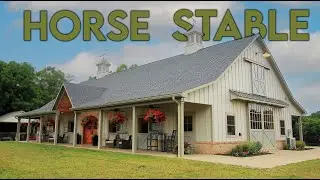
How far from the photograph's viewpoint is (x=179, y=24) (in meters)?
13.4

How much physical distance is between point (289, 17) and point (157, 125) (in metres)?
7.52

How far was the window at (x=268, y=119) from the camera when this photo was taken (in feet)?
56.5

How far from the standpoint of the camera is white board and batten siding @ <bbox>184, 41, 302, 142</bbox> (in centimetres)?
1394

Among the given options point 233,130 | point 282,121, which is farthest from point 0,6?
point 282,121

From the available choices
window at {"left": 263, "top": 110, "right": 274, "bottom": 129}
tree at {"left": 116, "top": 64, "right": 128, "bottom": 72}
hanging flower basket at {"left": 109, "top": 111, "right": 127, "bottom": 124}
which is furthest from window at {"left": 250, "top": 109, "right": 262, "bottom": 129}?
tree at {"left": 116, "top": 64, "right": 128, "bottom": 72}

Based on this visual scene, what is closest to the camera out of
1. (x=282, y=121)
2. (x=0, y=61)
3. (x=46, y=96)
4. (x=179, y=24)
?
(x=179, y=24)

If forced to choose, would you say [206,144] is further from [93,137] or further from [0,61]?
[0,61]

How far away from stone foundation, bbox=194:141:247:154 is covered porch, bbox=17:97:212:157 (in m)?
0.24

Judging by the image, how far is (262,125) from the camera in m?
16.9

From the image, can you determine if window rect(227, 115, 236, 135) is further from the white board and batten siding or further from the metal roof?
the metal roof

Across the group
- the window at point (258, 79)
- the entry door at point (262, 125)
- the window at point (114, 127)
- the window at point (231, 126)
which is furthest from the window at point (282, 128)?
the window at point (114, 127)

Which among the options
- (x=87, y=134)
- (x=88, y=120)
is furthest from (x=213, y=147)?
(x=87, y=134)

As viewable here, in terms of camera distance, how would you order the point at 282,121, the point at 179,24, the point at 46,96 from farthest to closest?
the point at 46,96 < the point at 282,121 < the point at 179,24

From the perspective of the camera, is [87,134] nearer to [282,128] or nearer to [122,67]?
[282,128]
